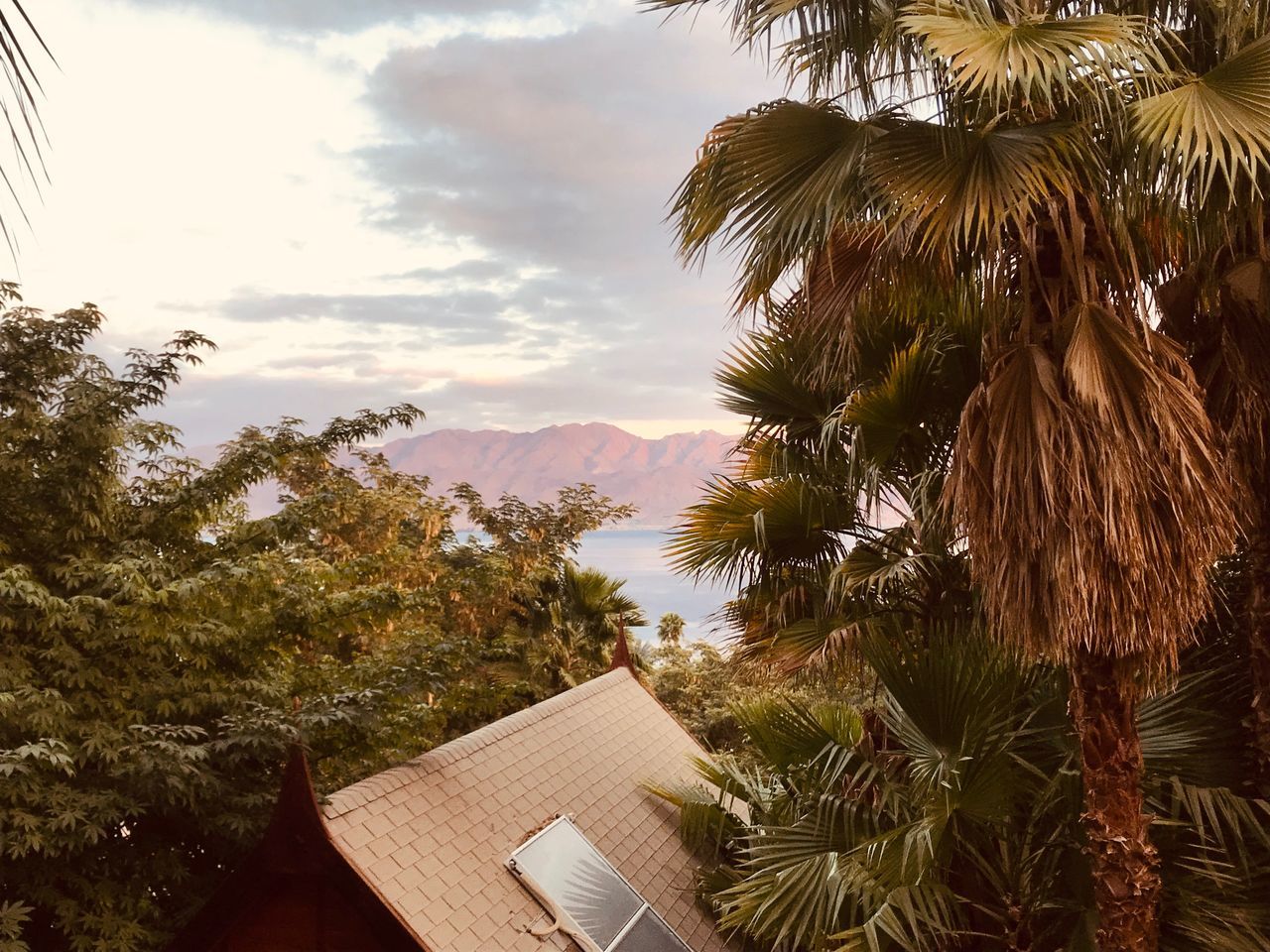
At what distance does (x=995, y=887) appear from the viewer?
4.86m

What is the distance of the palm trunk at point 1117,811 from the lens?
409 cm

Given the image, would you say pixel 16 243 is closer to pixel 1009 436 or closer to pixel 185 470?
pixel 1009 436

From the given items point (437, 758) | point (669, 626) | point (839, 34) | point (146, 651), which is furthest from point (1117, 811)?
point (669, 626)

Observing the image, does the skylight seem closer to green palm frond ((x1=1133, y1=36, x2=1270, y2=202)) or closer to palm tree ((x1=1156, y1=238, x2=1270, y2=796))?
palm tree ((x1=1156, y1=238, x2=1270, y2=796))

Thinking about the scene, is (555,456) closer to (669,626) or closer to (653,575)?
(669,626)

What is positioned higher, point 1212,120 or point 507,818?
point 1212,120

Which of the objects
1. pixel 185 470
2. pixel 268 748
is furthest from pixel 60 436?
pixel 268 748

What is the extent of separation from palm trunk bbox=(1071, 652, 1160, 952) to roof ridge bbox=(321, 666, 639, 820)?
3918 mm

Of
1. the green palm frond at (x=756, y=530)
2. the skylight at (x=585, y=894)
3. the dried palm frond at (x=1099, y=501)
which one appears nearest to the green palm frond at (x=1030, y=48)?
the dried palm frond at (x=1099, y=501)

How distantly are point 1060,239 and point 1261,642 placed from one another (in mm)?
2398

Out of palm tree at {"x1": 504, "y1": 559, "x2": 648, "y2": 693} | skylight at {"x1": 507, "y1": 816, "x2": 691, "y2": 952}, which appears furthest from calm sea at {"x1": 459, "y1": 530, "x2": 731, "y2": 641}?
skylight at {"x1": 507, "y1": 816, "x2": 691, "y2": 952}

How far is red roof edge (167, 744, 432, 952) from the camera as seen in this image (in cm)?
461

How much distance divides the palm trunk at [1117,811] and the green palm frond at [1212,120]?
2.13 meters

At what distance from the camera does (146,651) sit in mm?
6734
